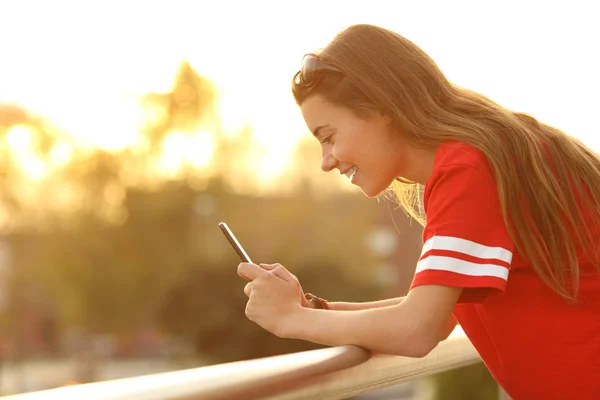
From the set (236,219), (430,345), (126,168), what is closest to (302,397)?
(430,345)

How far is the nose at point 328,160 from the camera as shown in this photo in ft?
5.56

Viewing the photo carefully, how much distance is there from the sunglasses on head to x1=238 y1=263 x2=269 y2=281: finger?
40cm

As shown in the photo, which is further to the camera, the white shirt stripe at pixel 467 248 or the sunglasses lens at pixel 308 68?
the sunglasses lens at pixel 308 68

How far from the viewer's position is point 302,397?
1.12 m

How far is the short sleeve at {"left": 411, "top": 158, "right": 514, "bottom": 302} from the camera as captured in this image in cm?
136

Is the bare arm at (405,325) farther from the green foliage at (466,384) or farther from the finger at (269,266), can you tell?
the green foliage at (466,384)

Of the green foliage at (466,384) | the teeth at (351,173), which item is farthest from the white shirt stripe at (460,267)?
the green foliage at (466,384)

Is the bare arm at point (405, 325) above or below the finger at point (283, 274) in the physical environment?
below

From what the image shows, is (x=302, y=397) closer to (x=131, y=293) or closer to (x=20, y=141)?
(x=131, y=293)

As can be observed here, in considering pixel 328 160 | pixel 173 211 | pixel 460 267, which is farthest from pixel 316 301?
pixel 173 211

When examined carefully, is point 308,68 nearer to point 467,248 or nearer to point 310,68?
point 310,68

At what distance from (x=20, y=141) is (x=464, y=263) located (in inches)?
1326

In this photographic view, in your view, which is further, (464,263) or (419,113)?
(419,113)

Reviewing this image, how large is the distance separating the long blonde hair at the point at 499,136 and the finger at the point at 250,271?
0.37m
